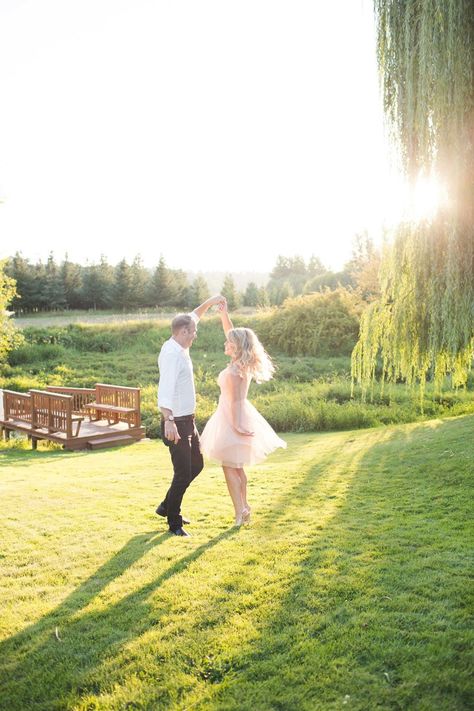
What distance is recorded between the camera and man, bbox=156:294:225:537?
4.67 m

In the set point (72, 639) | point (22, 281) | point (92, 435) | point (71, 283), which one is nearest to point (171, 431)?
point (72, 639)

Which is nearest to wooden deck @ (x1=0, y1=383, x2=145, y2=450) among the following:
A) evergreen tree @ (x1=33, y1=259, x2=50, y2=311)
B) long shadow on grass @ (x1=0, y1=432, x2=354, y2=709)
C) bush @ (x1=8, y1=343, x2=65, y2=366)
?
long shadow on grass @ (x1=0, y1=432, x2=354, y2=709)

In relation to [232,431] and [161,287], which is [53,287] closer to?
[161,287]

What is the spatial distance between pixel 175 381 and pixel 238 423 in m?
0.74

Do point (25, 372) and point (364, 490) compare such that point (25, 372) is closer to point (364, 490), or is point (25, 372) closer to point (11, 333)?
point (11, 333)

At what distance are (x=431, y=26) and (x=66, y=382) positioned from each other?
2242 centimetres

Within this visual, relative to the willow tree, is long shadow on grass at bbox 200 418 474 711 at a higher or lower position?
lower

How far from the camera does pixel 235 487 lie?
5121 millimetres

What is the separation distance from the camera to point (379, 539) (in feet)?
15.0

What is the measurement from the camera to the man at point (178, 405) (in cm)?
467

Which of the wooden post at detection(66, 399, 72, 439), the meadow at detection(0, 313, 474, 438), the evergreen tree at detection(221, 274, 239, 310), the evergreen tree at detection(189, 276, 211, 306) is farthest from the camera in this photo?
the evergreen tree at detection(221, 274, 239, 310)

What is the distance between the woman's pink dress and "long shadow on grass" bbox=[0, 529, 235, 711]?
1250 millimetres

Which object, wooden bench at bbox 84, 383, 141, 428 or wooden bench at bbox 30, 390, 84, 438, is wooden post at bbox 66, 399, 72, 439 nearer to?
wooden bench at bbox 30, 390, 84, 438

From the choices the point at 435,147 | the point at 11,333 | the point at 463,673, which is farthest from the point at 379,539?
the point at 11,333
